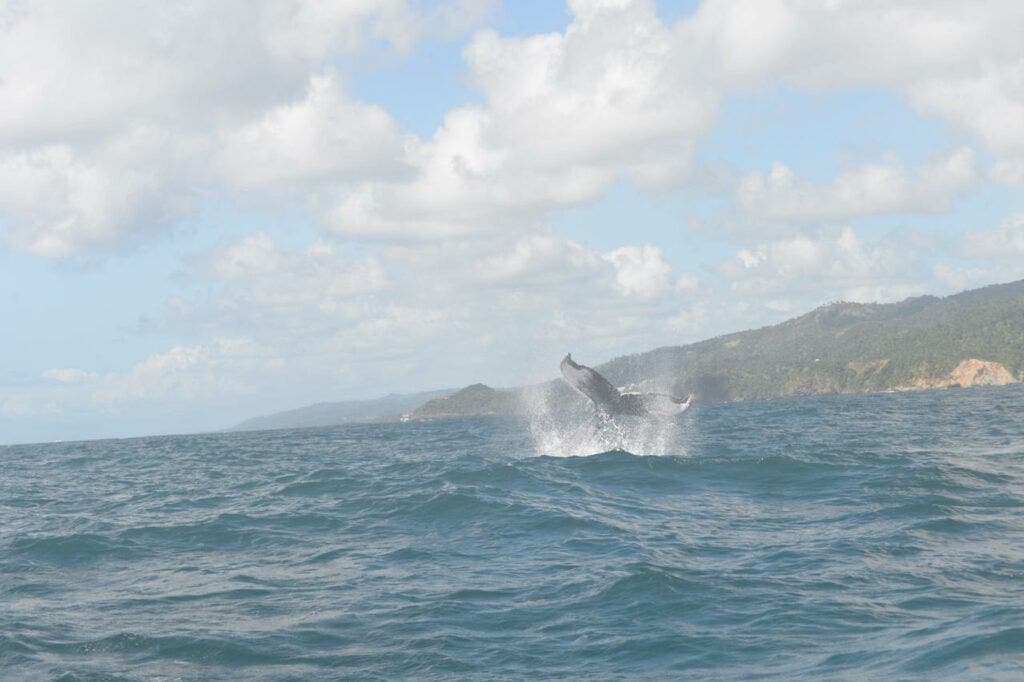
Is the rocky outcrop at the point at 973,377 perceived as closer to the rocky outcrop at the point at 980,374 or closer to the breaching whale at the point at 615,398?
the rocky outcrop at the point at 980,374

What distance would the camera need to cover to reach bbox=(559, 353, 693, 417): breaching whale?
90.8 ft

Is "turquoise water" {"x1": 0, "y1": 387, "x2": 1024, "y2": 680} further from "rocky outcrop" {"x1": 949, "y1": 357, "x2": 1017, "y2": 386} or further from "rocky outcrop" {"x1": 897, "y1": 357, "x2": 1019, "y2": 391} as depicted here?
"rocky outcrop" {"x1": 897, "y1": 357, "x2": 1019, "y2": 391}

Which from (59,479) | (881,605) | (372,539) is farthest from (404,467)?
(881,605)

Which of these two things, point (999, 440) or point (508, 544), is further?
point (999, 440)

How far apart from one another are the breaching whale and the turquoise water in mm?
2328

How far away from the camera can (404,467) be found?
3928 centimetres

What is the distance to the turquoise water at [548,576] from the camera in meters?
11.9

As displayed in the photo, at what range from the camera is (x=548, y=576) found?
1625 centimetres

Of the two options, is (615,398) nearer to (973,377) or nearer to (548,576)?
(548,576)

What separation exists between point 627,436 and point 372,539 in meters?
24.8

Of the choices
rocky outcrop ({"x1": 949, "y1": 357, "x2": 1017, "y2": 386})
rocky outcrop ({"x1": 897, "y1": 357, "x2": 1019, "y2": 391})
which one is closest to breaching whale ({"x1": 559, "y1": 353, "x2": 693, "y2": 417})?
rocky outcrop ({"x1": 897, "y1": 357, "x2": 1019, "y2": 391})

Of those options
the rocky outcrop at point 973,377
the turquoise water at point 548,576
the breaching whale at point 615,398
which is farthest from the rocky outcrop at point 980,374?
the breaching whale at point 615,398

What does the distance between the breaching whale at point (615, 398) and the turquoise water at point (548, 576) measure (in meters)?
2.33

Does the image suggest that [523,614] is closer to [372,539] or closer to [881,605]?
[881,605]
